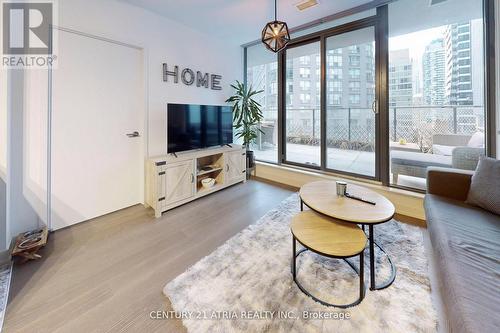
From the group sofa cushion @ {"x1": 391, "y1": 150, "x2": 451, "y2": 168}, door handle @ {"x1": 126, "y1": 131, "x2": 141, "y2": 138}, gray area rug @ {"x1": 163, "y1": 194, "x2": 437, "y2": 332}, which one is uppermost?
door handle @ {"x1": 126, "y1": 131, "x2": 141, "y2": 138}

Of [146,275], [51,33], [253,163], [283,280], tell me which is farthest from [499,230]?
[51,33]

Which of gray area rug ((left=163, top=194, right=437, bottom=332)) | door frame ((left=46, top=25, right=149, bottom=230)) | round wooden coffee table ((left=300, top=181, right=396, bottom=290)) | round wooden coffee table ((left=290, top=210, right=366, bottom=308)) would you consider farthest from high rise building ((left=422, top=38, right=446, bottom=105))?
door frame ((left=46, top=25, right=149, bottom=230))

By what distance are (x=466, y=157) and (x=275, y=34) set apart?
8.41ft

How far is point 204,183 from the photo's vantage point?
3.43m

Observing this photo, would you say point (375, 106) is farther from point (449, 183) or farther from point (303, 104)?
point (449, 183)

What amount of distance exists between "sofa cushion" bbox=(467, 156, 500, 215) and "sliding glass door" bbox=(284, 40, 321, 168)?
6.63 ft

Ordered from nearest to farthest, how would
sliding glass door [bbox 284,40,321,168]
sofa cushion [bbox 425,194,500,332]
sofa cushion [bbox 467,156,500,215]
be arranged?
sofa cushion [bbox 425,194,500,332], sofa cushion [bbox 467,156,500,215], sliding glass door [bbox 284,40,321,168]

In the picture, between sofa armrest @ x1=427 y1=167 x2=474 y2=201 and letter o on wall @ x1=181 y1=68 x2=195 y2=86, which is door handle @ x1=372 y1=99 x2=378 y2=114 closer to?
sofa armrest @ x1=427 y1=167 x2=474 y2=201

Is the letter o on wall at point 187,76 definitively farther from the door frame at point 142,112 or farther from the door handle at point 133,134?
the door handle at point 133,134

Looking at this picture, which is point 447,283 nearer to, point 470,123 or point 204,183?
point 470,123

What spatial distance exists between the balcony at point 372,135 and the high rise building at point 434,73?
117mm

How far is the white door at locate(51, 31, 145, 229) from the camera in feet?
7.61

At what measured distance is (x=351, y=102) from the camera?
325 centimetres

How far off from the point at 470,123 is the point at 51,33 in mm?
4595
